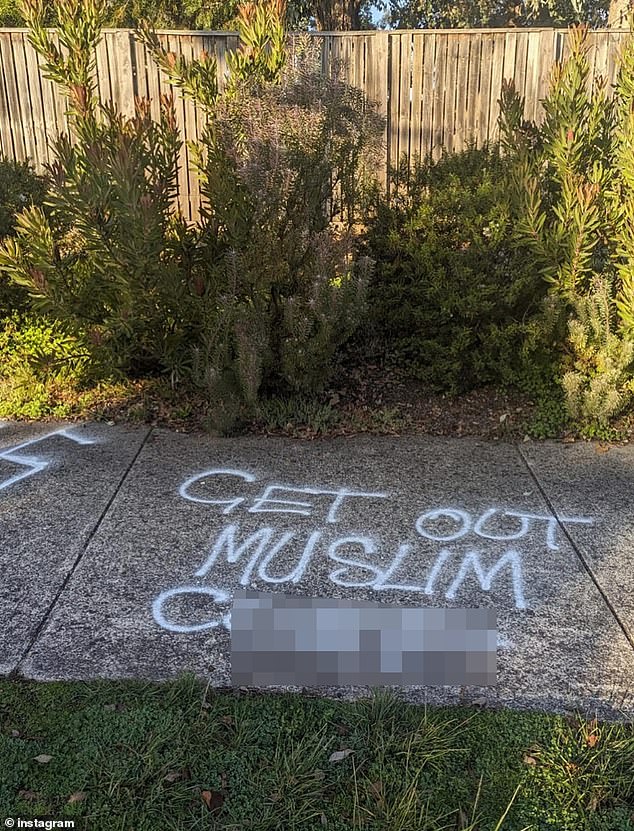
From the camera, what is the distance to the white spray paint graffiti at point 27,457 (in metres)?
4.26

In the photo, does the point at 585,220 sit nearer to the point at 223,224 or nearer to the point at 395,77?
the point at 223,224

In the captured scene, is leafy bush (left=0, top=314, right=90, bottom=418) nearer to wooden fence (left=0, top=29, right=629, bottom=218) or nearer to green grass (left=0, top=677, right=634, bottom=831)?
wooden fence (left=0, top=29, right=629, bottom=218)

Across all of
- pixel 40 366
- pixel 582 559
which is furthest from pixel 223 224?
pixel 582 559

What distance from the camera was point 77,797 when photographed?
2170 mm

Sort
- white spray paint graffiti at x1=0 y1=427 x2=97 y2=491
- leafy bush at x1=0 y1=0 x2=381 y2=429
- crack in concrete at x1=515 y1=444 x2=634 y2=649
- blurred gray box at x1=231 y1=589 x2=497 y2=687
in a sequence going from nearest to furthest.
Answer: blurred gray box at x1=231 y1=589 x2=497 y2=687 → crack in concrete at x1=515 y1=444 x2=634 y2=649 → white spray paint graffiti at x1=0 y1=427 x2=97 y2=491 → leafy bush at x1=0 y1=0 x2=381 y2=429

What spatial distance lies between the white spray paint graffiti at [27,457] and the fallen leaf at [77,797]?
2.30 meters

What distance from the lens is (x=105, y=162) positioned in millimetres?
4289

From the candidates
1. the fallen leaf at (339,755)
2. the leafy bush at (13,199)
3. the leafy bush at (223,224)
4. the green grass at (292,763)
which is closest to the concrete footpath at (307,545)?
the green grass at (292,763)

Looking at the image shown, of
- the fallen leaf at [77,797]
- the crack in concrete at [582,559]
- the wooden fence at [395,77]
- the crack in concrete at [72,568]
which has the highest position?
the wooden fence at [395,77]

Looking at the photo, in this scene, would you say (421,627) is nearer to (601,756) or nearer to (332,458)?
(601,756)

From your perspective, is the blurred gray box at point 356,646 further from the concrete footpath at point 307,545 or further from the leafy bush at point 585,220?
the leafy bush at point 585,220

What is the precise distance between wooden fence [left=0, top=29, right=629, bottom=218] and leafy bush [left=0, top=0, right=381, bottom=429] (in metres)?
2.33

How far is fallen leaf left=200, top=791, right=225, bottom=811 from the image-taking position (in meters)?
2.17

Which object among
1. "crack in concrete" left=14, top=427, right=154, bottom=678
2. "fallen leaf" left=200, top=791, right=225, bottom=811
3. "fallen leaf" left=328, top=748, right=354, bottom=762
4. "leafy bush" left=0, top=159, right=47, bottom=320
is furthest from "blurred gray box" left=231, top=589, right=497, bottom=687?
"leafy bush" left=0, top=159, right=47, bottom=320
